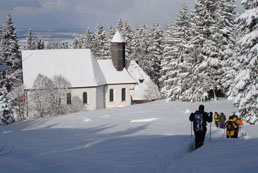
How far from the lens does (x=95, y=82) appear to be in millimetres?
36906

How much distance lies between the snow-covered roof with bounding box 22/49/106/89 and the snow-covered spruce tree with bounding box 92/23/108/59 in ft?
61.3

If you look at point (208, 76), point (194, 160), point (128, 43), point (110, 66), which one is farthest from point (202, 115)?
point (128, 43)

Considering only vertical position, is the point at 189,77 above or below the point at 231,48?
below

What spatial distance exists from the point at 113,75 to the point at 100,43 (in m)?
19.3

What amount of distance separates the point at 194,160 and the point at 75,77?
3100 centimetres

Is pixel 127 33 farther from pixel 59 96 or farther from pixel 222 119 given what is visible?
pixel 222 119

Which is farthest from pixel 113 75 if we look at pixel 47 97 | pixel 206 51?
pixel 206 51

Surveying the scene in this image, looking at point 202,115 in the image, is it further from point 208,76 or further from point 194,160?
point 208,76

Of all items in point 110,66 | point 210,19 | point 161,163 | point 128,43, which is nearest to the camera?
point 161,163

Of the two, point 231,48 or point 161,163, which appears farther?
point 231,48

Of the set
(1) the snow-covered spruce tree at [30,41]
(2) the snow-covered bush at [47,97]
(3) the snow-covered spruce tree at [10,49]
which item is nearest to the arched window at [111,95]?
(2) the snow-covered bush at [47,97]

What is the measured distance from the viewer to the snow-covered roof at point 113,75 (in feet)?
131

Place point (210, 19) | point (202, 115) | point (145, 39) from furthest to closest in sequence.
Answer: point (145, 39) < point (210, 19) < point (202, 115)

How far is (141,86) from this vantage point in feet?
136
